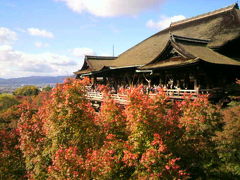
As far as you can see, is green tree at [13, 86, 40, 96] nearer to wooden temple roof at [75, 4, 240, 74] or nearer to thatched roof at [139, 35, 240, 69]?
wooden temple roof at [75, 4, 240, 74]

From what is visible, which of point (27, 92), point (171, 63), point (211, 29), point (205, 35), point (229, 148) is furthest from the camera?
point (27, 92)

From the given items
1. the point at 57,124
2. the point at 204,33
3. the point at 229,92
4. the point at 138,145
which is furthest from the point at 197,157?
the point at 204,33

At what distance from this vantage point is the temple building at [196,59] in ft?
51.6

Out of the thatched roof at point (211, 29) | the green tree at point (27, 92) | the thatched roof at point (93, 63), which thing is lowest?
the green tree at point (27, 92)

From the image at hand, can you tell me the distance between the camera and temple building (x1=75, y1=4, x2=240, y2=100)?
15727mm

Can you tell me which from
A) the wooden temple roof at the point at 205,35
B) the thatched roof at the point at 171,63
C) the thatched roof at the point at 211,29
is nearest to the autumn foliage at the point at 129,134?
the thatched roof at the point at 171,63

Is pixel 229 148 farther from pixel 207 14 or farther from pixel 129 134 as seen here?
pixel 207 14

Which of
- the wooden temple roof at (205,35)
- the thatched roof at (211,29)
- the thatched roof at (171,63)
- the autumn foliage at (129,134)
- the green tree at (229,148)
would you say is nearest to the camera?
the autumn foliage at (129,134)

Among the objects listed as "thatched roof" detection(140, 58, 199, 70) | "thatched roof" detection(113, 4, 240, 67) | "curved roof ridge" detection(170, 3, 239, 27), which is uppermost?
"curved roof ridge" detection(170, 3, 239, 27)

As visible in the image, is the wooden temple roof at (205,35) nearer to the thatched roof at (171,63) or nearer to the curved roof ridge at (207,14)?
the curved roof ridge at (207,14)

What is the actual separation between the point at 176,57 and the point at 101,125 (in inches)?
425

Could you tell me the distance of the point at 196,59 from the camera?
1394 cm

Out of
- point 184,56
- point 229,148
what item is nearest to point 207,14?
point 184,56

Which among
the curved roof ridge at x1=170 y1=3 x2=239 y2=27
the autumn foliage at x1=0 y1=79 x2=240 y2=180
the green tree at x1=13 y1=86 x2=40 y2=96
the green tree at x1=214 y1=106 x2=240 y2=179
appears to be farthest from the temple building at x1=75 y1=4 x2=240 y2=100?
the green tree at x1=13 y1=86 x2=40 y2=96
